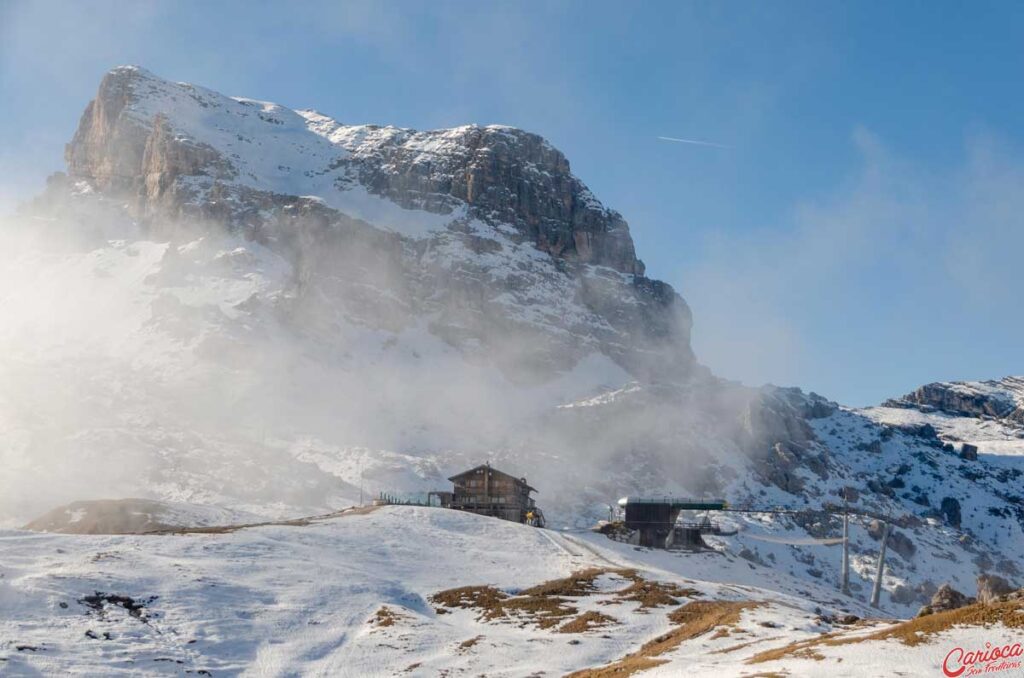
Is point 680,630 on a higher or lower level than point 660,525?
lower

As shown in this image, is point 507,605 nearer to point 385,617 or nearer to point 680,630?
point 385,617

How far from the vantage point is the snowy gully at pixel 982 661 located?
32.2 meters

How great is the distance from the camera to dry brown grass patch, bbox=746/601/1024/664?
3628 cm

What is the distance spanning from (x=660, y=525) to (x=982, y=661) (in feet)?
252

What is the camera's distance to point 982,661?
33.1m

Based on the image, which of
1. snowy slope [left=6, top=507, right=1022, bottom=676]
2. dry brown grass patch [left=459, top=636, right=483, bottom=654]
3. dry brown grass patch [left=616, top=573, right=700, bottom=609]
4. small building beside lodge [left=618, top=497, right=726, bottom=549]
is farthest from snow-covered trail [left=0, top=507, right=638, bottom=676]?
small building beside lodge [left=618, top=497, right=726, bottom=549]

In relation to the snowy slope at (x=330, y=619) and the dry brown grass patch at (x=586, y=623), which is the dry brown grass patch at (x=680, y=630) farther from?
the dry brown grass patch at (x=586, y=623)

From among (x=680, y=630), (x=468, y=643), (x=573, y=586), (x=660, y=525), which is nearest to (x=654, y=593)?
(x=573, y=586)

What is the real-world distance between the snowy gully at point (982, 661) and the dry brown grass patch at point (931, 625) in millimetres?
1961

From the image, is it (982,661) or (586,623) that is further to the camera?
(586,623)

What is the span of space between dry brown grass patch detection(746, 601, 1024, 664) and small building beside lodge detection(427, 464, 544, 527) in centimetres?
7621

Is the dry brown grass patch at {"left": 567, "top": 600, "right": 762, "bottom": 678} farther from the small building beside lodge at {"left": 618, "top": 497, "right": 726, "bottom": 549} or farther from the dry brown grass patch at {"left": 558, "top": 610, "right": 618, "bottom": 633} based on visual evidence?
the small building beside lodge at {"left": 618, "top": 497, "right": 726, "bottom": 549}

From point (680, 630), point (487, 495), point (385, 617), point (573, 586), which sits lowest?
point (680, 630)

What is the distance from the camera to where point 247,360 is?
611 feet
